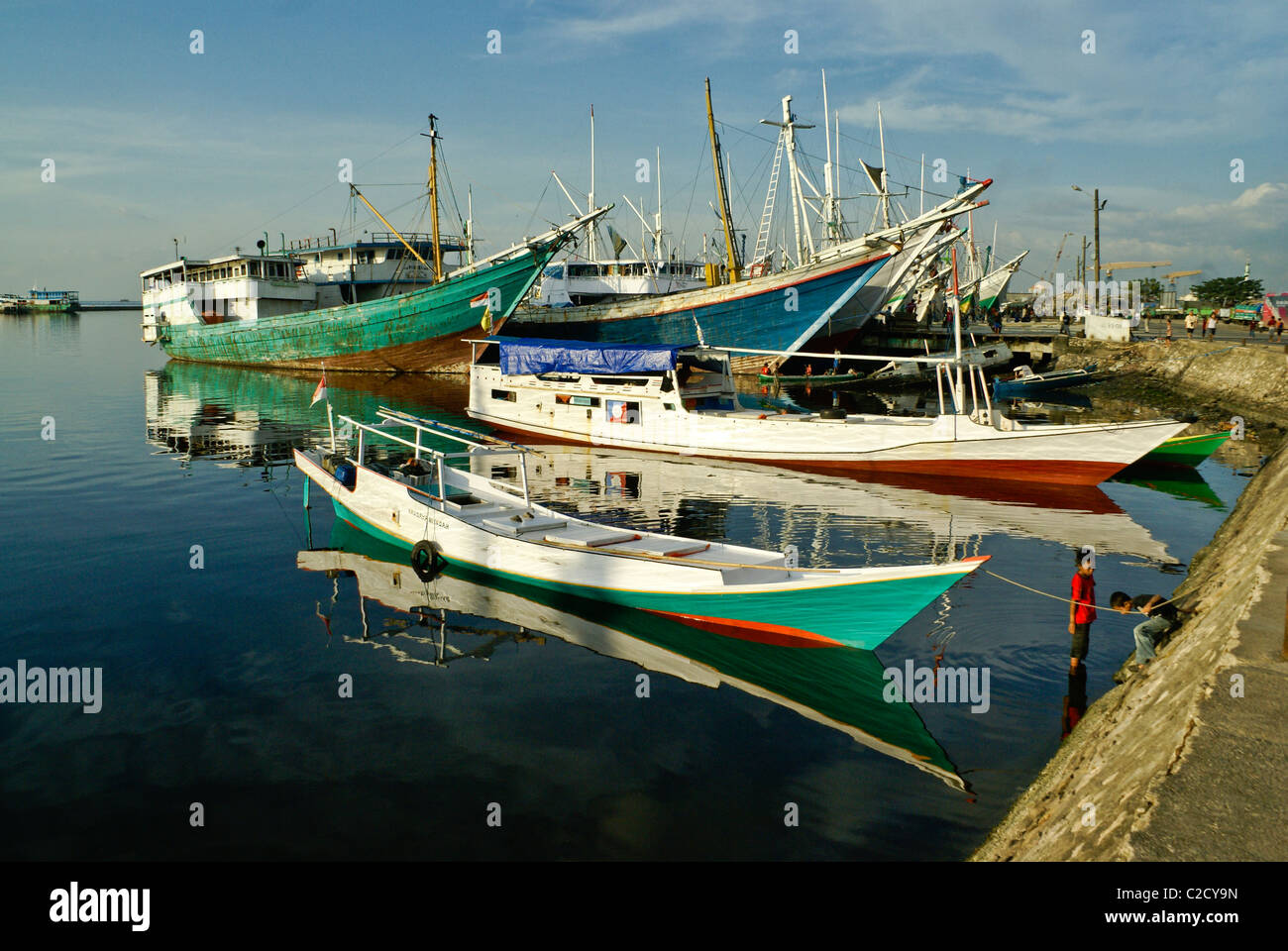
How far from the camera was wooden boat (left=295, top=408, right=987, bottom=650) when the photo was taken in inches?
471

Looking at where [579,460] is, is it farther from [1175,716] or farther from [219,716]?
[1175,716]

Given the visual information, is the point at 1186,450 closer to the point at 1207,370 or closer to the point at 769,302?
the point at 1207,370

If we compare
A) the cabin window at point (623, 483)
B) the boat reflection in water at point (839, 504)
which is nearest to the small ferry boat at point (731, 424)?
the boat reflection in water at point (839, 504)

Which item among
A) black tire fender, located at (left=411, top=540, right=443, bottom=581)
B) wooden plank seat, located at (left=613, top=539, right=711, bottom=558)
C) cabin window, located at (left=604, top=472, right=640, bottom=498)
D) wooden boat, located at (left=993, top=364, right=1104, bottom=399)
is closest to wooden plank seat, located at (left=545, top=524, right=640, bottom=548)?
wooden plank seat, located at (left=613, top=539, right=711, bottom=558)

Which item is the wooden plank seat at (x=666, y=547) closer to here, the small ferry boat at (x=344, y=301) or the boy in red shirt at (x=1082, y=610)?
the boy in red shirt at (x=1082, y=610)

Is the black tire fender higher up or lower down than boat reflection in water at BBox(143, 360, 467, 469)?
lower down

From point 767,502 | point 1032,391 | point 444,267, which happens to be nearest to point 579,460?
point 767,502

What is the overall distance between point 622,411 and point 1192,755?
2541 centimetres

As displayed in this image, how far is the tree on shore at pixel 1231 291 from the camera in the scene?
92.9m

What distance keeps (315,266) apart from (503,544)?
60.0 metres

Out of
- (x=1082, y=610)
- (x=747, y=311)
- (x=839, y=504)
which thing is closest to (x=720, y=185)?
(x=747, y=311)

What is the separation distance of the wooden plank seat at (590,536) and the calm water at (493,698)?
1194mm

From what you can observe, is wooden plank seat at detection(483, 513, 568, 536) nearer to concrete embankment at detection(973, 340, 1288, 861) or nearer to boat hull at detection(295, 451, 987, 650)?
boat hull at detection(295, 451, 987, 650)

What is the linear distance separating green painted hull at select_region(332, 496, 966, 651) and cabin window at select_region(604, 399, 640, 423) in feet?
53.8
